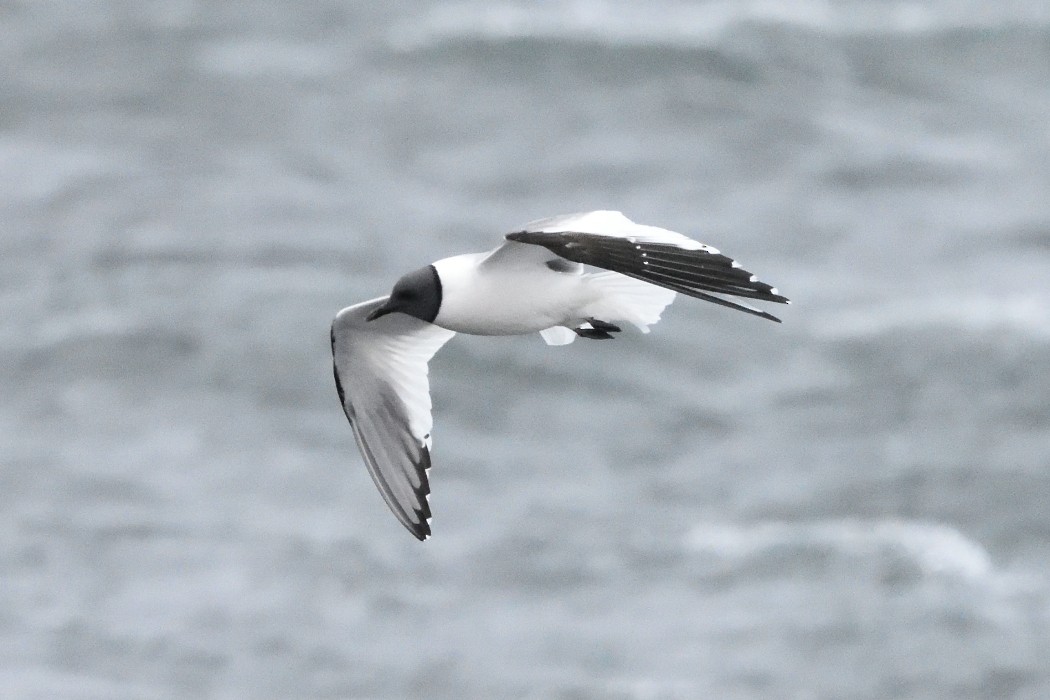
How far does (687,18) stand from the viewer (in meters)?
39.5

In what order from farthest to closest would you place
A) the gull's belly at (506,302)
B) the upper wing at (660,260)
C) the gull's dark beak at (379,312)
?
the gull's dark beak at (379,312)
the gull's belly at (506,302)
the upper wing at (660,260)

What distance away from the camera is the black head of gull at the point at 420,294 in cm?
1200

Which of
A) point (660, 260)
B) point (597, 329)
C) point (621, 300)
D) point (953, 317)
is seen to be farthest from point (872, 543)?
point (660, 260)

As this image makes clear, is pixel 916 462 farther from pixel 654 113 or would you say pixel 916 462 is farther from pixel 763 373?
pixel 654 113

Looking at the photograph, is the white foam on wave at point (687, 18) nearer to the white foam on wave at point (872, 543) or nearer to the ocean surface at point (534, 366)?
the ocean surface at point (534, 366)

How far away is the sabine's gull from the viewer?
11.1 meters

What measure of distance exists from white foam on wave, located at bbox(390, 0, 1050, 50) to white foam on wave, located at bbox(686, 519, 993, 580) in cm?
1220

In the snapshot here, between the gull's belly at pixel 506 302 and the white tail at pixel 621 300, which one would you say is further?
the white tail at pixel 621 300

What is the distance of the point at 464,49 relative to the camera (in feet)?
127

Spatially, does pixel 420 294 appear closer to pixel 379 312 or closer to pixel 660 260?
pixel 379 312

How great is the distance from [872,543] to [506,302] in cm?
1733

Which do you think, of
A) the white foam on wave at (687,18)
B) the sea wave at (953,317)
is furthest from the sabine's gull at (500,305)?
the white foam on wave at (687,18)

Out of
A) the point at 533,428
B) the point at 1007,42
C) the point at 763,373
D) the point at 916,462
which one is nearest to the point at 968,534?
the point at 916,462

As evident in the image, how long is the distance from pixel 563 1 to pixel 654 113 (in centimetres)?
353
